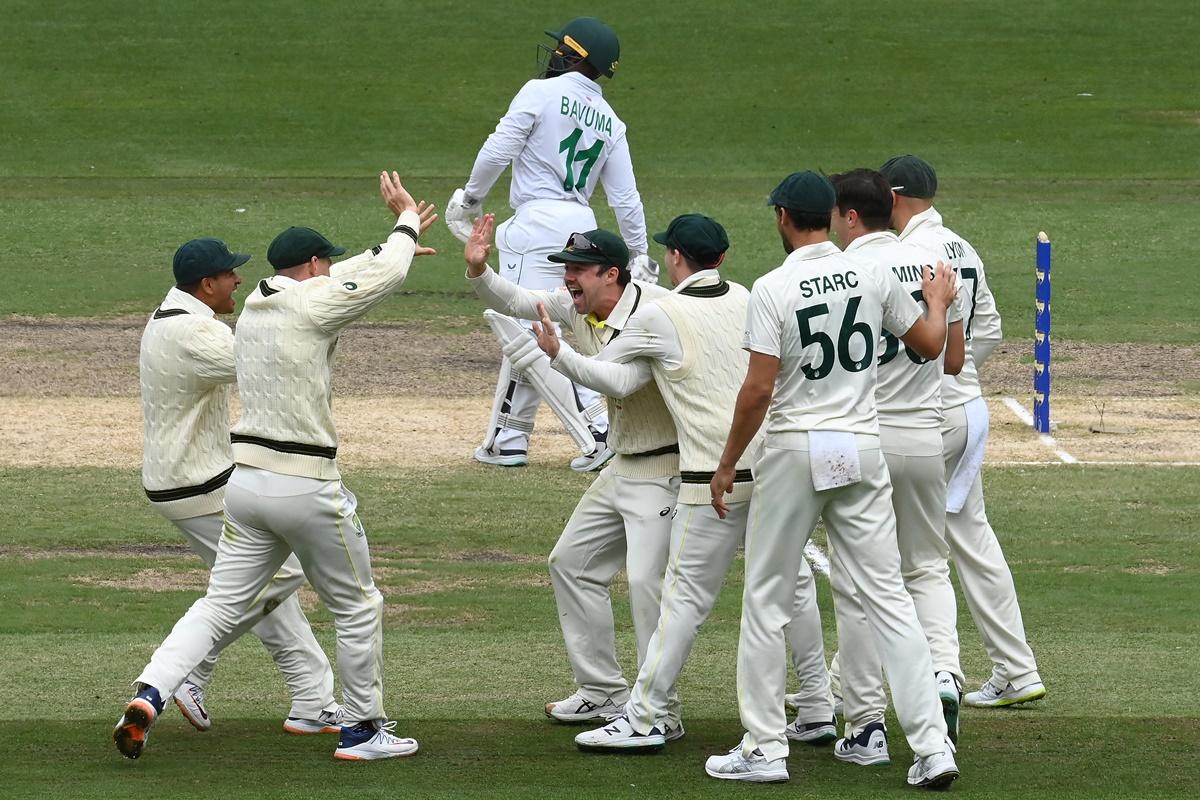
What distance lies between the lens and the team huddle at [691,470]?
6.52m

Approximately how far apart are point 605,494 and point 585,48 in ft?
18.2

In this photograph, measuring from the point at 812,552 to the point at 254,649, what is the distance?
3228 millimetres

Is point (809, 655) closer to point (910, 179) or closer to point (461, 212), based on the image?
point (910, 179)

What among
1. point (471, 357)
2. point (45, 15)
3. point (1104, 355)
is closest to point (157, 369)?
point (471, 357)

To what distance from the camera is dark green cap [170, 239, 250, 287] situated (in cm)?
761

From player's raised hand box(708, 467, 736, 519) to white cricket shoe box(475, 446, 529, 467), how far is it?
641 centimetres

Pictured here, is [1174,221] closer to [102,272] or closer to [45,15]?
[102,272]

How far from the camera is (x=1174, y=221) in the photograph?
24594mm

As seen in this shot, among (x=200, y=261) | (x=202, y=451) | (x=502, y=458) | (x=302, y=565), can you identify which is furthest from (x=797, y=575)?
(x=502, y=458)

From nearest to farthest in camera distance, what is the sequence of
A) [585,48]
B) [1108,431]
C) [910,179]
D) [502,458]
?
[910,179] < [585,48] < [502,458] < [1108,431]

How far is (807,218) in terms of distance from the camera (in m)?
6.61

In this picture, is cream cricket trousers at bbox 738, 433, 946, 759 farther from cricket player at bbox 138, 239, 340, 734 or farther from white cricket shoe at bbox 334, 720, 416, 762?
cricket player at bbox 138, 239, 340, 734

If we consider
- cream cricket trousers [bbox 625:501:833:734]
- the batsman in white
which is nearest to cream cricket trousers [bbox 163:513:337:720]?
cream cricket trousers [bbox 625:501:833:734]

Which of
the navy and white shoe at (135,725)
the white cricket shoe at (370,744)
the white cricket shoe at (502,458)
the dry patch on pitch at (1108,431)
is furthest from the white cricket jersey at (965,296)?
the white cricket shoe at (502,458)
